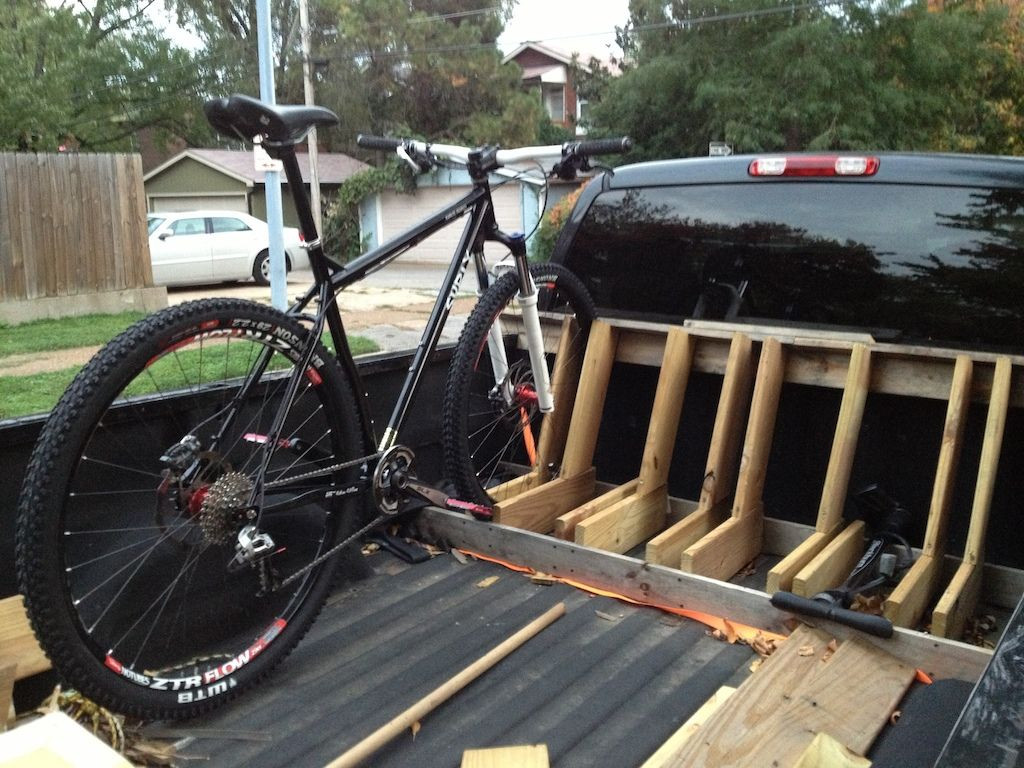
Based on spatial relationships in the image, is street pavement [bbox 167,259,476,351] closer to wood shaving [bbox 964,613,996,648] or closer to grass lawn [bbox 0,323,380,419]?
grass lawn [bbox 0,323,380,419]

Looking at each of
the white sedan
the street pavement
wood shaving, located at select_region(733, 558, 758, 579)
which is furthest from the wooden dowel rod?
the white sedan

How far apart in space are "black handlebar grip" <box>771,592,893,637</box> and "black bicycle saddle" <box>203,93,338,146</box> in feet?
6.22

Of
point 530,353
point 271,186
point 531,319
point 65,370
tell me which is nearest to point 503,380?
point 530,353

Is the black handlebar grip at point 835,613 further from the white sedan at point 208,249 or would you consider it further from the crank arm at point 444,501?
the white sedan at point 208,249

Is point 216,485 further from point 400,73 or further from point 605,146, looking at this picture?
point 400,73

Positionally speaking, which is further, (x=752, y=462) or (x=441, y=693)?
(x=752, y=462)

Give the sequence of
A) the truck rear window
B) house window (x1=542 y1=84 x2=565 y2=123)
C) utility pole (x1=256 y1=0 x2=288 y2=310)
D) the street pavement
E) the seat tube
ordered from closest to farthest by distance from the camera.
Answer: the truck rear window, the seat tube, utility pole (x1=256 y1=0 x2=288 y2=310), the street pavement, house window (x1=542 y1=84 x2=565 y2=123)

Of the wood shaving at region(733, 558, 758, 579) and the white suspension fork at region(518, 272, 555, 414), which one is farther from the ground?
the white suspension fork at region(518, 272, 555, 414)

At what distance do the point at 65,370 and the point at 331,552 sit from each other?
758 centimetres

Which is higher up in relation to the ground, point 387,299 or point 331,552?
point 331,552

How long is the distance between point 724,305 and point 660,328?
0.27 m

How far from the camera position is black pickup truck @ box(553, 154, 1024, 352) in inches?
117

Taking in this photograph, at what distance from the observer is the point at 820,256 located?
3.27m

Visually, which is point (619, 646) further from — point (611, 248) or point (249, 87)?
point (249, 87)
